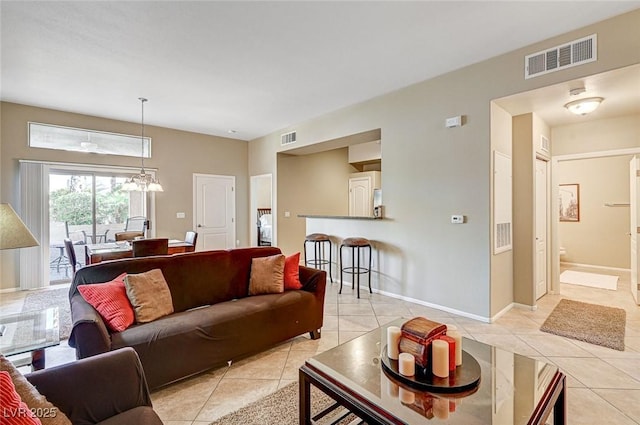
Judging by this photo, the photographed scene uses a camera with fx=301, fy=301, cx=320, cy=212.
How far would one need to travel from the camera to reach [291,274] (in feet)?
10.2

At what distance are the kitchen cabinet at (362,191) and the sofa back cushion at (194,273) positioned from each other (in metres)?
4.77

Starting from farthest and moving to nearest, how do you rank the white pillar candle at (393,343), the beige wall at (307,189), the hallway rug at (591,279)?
the beige wall at (307,189) < the hallway rug at (591,279) < the white pillar candle at (393,343)

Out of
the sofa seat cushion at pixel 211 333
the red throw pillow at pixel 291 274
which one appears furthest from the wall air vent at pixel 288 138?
the sofa seat cushion at pixel 211 333

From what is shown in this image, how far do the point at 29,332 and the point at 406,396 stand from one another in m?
2.28

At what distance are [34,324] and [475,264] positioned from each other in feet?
13.3

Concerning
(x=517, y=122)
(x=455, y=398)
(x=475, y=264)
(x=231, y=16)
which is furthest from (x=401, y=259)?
(x=231, y=16)

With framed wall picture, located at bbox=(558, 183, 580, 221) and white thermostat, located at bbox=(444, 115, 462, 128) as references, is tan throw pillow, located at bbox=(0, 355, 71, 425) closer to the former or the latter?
white thermostat, located at bbox=(444, 115, 462, 128)

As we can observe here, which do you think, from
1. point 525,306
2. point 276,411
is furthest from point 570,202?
point 276,411

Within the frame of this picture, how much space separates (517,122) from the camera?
3.96m

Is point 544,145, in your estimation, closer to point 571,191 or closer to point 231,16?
point 571,191

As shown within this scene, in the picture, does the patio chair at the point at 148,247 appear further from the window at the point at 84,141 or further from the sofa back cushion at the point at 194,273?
the window at the point at 84,141

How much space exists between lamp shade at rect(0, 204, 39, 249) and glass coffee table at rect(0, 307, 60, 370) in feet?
1.80

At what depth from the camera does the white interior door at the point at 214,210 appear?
270 inches

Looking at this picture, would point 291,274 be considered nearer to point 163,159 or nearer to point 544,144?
point 544,144
